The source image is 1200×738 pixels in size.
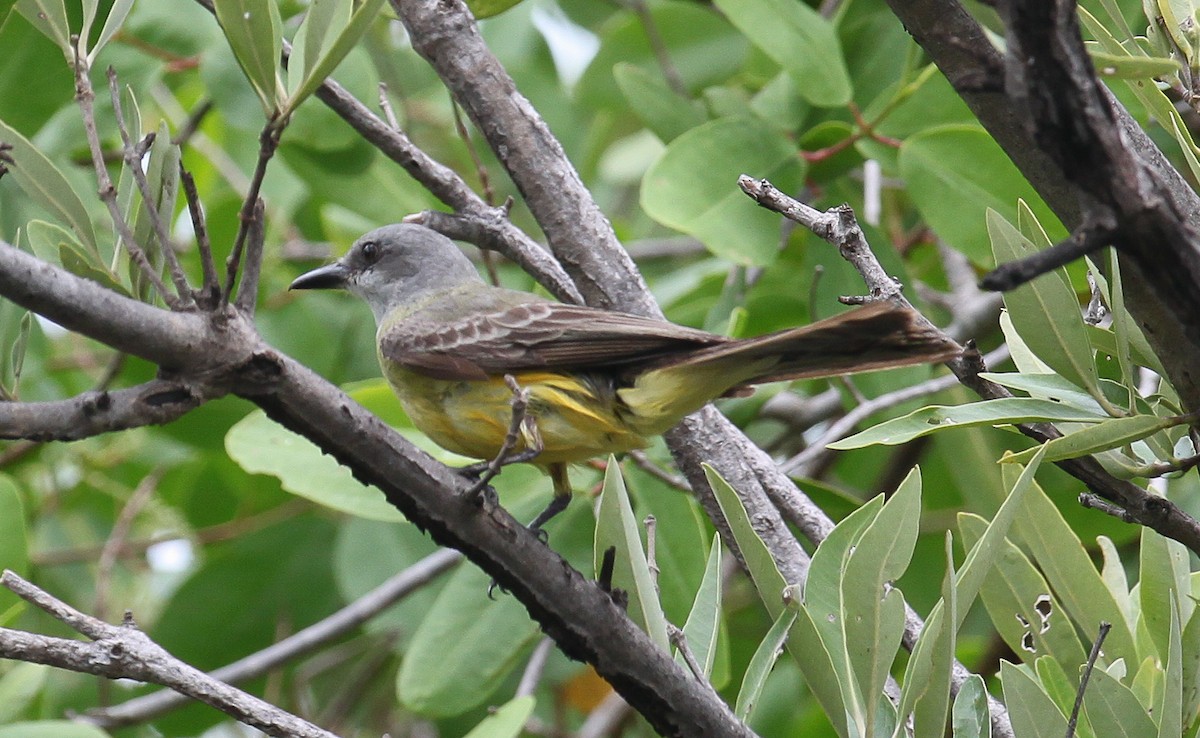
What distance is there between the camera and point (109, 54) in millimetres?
4820

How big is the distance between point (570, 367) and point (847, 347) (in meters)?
0.97

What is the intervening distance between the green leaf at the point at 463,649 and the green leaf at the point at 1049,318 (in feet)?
7.08

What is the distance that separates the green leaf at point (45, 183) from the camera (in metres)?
2.48

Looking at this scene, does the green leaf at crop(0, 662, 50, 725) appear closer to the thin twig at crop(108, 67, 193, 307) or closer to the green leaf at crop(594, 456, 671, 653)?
the thin twig at crop(108, 67, 193, 307)

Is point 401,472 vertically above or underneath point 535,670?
above

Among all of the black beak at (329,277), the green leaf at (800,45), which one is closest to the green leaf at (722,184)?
the green leaf at (800,45)

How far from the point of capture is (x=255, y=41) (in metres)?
2.19

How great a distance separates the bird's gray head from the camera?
15.3 feet

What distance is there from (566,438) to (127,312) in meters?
1.61

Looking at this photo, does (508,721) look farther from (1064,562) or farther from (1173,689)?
(1173,689)

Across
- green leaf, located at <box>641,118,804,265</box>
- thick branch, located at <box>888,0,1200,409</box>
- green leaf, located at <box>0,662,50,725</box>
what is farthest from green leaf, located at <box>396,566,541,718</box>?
thick branch, located at <box>888,0,1200,409</box>

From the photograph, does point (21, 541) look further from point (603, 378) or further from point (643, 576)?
point (643, 576)

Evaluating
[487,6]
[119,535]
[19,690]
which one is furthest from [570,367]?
[119,535]

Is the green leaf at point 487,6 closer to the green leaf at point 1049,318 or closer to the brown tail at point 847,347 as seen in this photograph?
the brown tail at point 847,347
